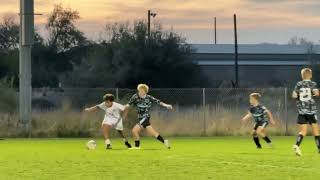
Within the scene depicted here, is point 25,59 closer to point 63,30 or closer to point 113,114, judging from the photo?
point 113,114

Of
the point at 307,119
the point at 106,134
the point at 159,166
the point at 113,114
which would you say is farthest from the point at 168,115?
the point at 159,166

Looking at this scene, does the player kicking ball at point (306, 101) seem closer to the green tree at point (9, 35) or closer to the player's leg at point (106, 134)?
the player's leg at point (106, 134)

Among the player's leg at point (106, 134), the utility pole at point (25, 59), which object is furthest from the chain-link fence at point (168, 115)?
the player's leg at point (106, 134)

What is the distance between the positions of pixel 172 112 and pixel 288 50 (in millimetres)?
59442

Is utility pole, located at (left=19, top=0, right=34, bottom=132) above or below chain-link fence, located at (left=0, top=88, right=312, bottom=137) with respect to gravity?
above

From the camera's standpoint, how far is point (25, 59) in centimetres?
3148

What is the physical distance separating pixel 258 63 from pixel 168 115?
5221 centimetres

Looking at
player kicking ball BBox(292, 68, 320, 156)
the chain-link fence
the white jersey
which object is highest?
player kicking ball BBox(292, 68, 320, 156)

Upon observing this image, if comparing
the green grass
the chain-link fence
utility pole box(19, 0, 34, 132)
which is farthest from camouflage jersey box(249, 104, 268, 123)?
utility pole box(19, 0, 34, 132)

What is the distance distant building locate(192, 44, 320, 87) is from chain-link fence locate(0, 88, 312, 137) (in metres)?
38.8

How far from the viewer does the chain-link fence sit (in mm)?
30875

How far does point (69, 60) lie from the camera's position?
6875 cm

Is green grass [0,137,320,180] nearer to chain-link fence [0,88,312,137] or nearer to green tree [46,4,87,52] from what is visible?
chain-link fence [0,88,312,137]

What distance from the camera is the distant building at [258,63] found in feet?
257
